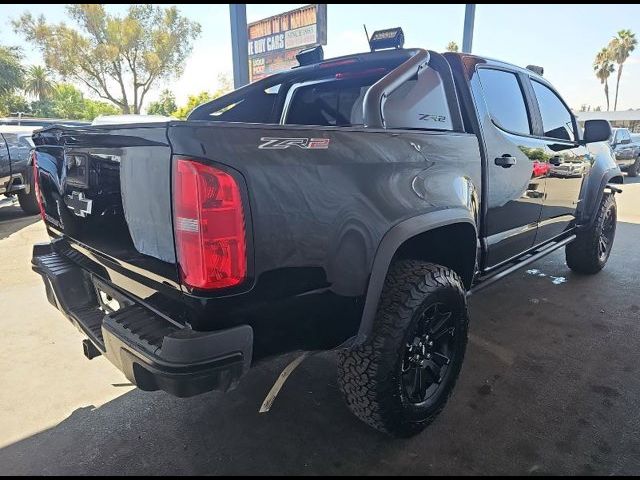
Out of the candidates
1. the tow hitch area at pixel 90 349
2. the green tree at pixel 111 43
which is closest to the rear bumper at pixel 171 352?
the tow hitch area at pixel 90 349

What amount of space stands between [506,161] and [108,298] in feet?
7.83

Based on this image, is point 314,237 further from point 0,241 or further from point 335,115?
point 0,241

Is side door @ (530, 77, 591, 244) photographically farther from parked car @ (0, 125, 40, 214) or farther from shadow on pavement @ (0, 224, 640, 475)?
parked car @ (0, 125, 40, 214)

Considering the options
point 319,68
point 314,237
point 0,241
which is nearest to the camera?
point 314,237

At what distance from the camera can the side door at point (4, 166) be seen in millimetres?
6850

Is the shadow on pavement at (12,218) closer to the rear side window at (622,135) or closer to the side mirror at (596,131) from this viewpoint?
the side mirror at (596,131)

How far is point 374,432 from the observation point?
7.44 ft

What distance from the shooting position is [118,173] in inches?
67.6

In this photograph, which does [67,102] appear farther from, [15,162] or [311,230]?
[311,230]

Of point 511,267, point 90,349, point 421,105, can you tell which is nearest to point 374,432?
point 90,349

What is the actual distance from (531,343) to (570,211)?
1376 millimetres

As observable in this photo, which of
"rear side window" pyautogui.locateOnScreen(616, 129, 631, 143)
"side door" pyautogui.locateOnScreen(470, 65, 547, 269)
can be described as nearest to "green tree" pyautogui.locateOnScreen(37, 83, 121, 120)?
"rear side window" pyautogui.locateOnScreen(616, 129, 631, 143)

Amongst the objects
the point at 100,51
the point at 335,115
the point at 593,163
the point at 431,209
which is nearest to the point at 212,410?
the point at 431,209

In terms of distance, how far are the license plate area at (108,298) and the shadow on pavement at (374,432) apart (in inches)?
27.1
